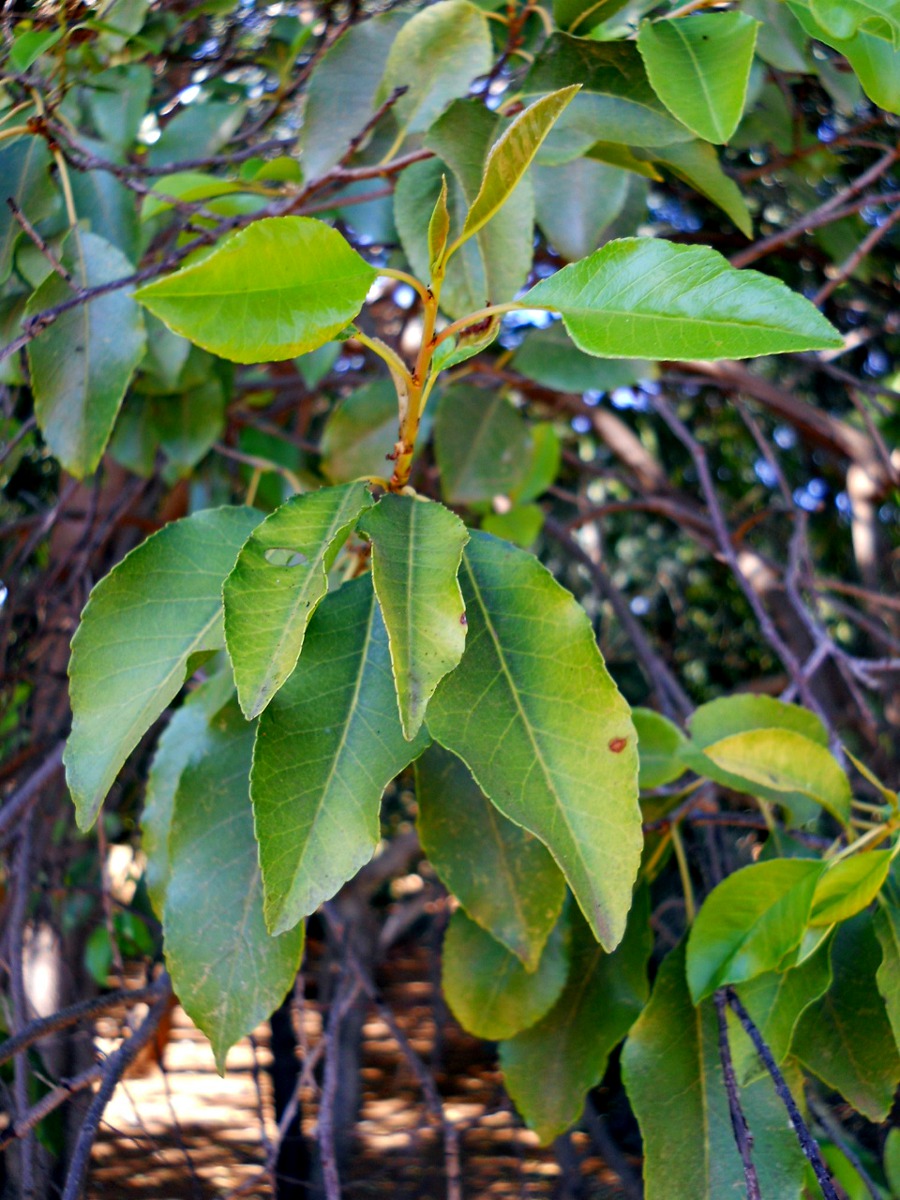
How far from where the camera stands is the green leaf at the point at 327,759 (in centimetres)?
60

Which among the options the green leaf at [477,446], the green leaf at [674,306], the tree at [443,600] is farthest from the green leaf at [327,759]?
the green leaf at [477,446]

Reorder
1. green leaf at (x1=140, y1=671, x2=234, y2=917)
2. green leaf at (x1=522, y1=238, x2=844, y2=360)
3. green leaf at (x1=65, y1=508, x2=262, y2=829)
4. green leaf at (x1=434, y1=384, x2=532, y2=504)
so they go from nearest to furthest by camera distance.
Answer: green leaf at (x1=522, y1=238, x2=844, y2=360), green leaf at (x1=65, y1=508, x2=262, y2=829), green leaf at (x1=140, y1=671, x2=234, y2=917), green leaf at (x1=434, y1=384, x2=532, y2=504)

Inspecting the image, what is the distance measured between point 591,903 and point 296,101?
1.58 metres

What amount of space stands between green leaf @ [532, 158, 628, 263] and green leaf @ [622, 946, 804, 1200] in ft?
2.39

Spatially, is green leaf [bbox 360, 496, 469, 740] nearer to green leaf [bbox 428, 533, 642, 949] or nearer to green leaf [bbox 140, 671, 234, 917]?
green leaf [bbox 428, 533, 642, 949]

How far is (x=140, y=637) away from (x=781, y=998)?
556 millimetres

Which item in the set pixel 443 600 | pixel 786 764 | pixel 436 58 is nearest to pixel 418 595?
pixel 443 600

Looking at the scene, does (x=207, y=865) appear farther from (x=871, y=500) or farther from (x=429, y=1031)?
(x=429, y=1031)

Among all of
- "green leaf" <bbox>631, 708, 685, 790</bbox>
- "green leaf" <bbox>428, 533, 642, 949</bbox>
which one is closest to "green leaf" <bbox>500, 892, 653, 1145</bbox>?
"green leaf" <bbox>631, 708, 685, 790</bbox>

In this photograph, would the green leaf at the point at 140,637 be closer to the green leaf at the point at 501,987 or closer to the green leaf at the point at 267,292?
the green leaf at the point at 267,292

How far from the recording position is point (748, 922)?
0.78m

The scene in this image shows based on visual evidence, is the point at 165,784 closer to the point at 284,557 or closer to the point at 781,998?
the point at 284,557

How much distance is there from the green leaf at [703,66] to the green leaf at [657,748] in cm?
51

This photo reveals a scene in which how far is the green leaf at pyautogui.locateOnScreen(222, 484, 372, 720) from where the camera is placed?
555 millimetres
